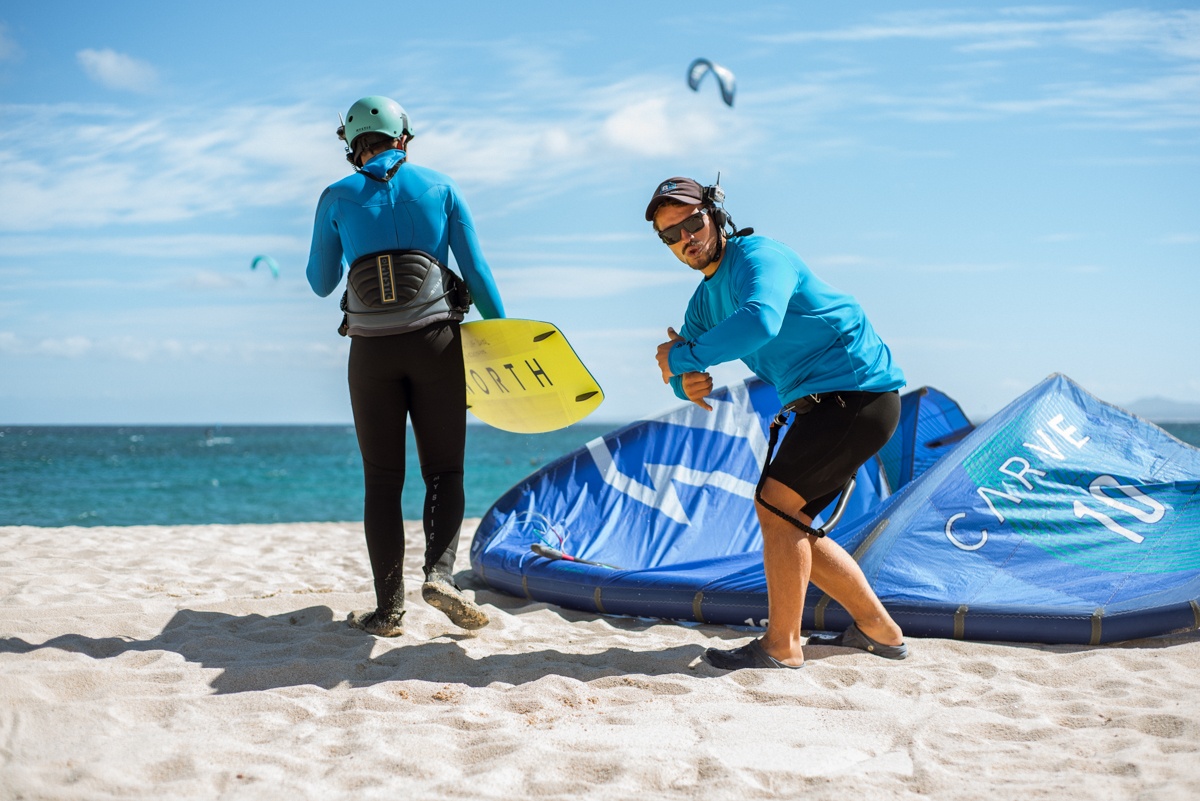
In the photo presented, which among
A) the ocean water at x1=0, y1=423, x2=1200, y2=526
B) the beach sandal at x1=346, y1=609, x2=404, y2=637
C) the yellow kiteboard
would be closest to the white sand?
the beach sandal at x1=346, y1=609, x2=404, y2=637

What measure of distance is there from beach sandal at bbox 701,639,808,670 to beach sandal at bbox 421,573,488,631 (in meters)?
0.87

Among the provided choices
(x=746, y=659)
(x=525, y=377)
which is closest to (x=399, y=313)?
(x=525, y=377)

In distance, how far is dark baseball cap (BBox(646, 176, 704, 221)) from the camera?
3.20 meters

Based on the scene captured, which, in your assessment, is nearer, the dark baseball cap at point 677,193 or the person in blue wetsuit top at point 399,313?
the dark baseball cap at point 677,193

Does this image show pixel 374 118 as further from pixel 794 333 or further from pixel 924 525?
pixel 924 525

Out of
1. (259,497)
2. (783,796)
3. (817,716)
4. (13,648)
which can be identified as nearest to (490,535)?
(13,648)

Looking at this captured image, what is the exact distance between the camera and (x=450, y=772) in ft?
7.77

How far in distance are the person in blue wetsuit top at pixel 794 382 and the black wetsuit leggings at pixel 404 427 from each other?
0.85m

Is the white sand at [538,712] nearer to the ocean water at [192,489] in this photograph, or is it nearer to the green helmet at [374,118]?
the green helmet at [374,118]

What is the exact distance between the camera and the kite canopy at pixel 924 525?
149 inches

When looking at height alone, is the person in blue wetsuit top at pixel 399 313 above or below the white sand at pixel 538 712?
above

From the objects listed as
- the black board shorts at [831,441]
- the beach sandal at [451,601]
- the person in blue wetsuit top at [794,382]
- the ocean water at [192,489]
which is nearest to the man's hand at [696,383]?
the person in blue wetsuit top at [794,382]

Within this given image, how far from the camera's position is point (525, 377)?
A: 13.2 ft

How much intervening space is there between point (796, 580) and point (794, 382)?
67 centimetres
